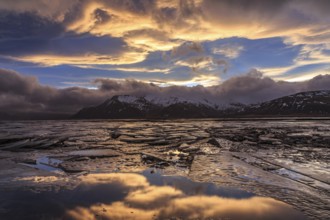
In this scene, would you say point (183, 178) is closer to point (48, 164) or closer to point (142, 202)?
point (142, 202)

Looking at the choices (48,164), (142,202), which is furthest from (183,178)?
(48,164)

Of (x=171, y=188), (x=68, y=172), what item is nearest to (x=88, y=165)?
(x=68, y=172)

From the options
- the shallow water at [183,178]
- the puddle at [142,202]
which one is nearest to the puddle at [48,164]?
the shallow water at [183,178]

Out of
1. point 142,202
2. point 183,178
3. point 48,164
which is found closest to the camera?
point 142,202

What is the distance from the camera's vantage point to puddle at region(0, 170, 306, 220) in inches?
303

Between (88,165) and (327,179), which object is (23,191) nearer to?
(88,165)

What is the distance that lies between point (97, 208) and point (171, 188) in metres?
3.12

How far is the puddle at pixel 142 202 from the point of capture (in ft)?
25.2

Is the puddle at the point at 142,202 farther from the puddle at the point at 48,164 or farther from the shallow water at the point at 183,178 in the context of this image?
the puddle at the point at 48,164

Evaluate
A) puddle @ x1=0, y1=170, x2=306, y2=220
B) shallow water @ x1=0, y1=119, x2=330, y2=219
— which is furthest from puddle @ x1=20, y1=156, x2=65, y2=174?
puddle @ x1=0, y1=170, x2=306, y2=220

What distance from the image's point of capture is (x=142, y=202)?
28.8 ft

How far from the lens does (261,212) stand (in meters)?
8.05

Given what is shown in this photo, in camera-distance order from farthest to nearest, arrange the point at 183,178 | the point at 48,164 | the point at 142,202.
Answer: the point at 48,164 → the point at 183,178 → the point at 142,202

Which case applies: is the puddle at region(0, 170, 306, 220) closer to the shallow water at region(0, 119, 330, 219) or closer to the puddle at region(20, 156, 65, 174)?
the shallow water at region(0, 119, 330, 219)
